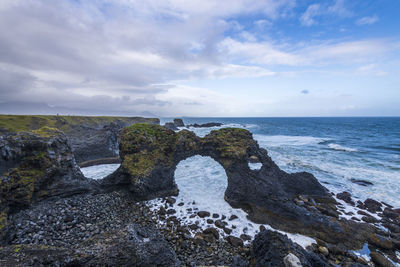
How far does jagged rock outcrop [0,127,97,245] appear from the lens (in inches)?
380

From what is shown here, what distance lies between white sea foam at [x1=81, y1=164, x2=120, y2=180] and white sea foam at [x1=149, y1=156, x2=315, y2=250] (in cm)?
938

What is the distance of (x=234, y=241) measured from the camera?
32.5 feet

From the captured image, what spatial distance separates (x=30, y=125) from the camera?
39.3 m

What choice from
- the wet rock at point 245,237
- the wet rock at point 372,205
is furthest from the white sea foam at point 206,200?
the wet rock at point 372,205

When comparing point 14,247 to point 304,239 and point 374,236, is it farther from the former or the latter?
point 374,236

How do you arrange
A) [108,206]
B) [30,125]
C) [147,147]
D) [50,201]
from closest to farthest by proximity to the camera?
[50,201] → [108,206] → [147,147] → [30,125]

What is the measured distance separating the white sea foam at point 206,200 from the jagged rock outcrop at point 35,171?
6.49 meters

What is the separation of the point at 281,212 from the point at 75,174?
15.9 m

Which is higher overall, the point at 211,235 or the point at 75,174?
the point at 75,174

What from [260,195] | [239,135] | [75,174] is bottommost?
[260,195]

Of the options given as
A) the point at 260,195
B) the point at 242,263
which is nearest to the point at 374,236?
the point at 260,195

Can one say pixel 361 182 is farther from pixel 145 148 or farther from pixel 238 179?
pixel 145 148

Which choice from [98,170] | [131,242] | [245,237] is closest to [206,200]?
[245,237]

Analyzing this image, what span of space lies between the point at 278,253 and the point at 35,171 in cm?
1479
